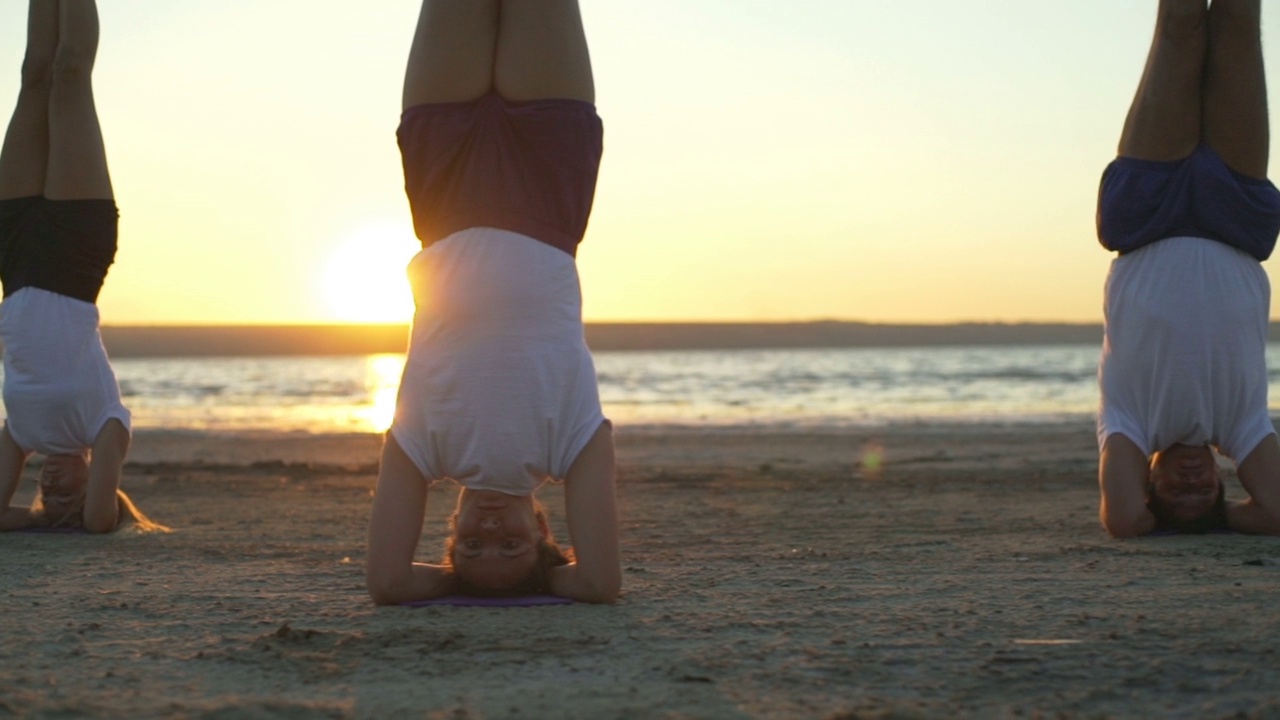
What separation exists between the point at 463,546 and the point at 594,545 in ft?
1.63

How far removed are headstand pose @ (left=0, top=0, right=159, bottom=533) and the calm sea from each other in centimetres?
1263

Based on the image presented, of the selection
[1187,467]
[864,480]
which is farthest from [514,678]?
[864,480]

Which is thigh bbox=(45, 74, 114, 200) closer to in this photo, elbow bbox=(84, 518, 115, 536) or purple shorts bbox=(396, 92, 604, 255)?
elbow bbox=(84, 518, 115, 536)

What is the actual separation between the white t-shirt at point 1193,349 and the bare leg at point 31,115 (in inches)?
239

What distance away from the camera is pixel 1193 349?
6086 millimetres

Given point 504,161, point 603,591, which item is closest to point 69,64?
point 504,161

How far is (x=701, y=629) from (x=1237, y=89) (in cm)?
398

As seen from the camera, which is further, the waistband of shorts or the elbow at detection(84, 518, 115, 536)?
the elbow at detection(84, 518, 115, 536)

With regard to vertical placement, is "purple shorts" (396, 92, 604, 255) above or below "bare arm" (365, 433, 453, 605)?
above

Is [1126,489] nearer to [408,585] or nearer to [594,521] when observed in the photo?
[594,521]

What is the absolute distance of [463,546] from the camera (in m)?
4.54

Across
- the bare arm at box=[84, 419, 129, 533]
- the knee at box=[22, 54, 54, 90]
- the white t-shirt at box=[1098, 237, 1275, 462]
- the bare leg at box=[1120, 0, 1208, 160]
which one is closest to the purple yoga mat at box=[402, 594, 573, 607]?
the bare arm at box=[84, 419, 129, 533]

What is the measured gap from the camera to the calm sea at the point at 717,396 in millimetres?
21375

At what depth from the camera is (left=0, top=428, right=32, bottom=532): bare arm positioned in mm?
6836
